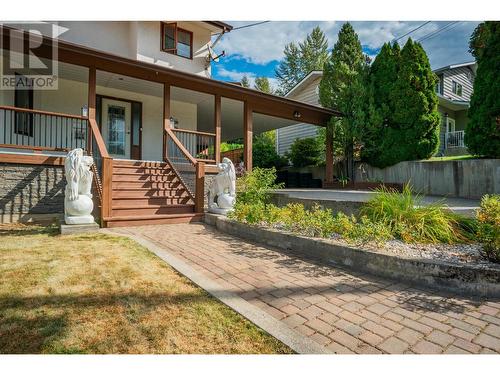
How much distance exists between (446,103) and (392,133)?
789 centimetres

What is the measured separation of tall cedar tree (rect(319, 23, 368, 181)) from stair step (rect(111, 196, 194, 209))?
7.01m

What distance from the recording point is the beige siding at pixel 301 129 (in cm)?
1714

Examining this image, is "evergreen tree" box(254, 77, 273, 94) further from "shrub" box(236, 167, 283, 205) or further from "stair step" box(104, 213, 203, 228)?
"stair step" box(104, 213, 203, 228)

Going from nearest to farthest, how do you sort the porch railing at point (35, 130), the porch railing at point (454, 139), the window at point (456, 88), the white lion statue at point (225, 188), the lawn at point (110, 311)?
1. the lawn at point (110, 311)
2. the white lion statue at point (225, 188)
3. the porch railing at point (35, 130)
4. the porch railing at point (454, 139)
5. the window at point (456, 88)

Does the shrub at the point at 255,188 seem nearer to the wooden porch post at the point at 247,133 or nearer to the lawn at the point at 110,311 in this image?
the wooden porch post at the point at 247,133

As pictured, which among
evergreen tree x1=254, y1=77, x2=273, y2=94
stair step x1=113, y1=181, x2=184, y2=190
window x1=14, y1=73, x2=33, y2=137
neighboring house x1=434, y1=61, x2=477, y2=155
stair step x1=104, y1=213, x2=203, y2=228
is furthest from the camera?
evergreen tree x1=254, y1=77, x2=273, y2=94

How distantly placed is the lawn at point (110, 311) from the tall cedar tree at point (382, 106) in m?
9.42

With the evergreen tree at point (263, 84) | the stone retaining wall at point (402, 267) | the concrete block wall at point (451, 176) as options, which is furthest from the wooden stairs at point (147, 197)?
the evergreen tree at point (263, 84)

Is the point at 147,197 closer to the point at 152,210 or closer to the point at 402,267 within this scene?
the point at 152,210

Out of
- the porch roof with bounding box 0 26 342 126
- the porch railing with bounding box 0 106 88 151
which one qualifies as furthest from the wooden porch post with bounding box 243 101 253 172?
the porch railing with bounding box 0 106 88 151

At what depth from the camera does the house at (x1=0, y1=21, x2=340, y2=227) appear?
6172 millimetres
